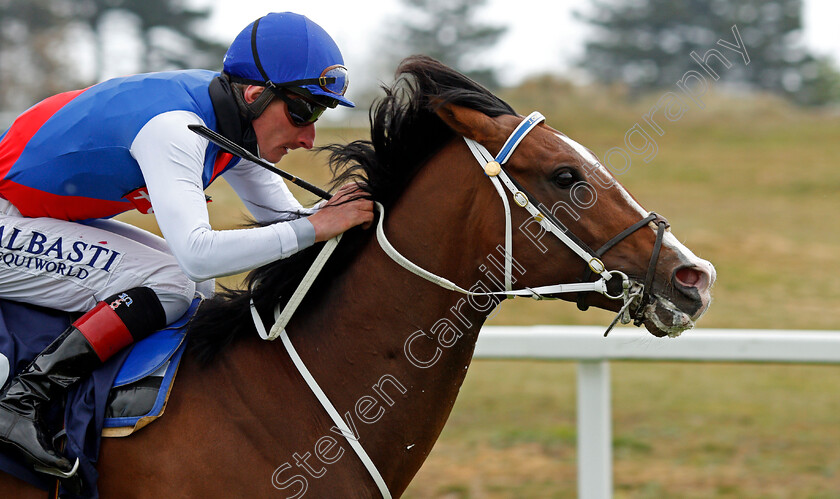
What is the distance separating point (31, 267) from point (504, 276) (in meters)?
1.57

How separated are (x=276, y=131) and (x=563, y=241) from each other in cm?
108

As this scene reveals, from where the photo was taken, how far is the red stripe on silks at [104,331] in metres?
2.65

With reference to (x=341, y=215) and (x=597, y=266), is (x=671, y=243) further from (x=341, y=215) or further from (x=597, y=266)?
(x=341, y=215)

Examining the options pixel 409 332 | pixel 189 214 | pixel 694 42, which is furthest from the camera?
pixel 694 42

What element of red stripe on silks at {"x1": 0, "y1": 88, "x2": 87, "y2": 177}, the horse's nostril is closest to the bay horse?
the horse's nostril

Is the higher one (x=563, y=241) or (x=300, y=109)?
(x=300, y=109)

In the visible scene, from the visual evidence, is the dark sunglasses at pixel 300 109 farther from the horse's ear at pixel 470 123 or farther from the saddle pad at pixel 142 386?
the saddle pad at pixel 142 386

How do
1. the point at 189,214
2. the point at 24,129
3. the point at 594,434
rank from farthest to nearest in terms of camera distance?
the point at 594,434 < the point at 24,129 < the point at 189,214

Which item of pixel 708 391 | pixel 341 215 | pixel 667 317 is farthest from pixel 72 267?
pixel 708 391

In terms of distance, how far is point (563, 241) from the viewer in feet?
8.81

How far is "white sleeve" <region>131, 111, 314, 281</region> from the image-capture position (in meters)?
2.52

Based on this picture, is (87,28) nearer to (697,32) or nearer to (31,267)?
(697,32)

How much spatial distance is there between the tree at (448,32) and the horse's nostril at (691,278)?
2694 cm

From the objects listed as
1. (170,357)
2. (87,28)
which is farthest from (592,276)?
(87,28)
